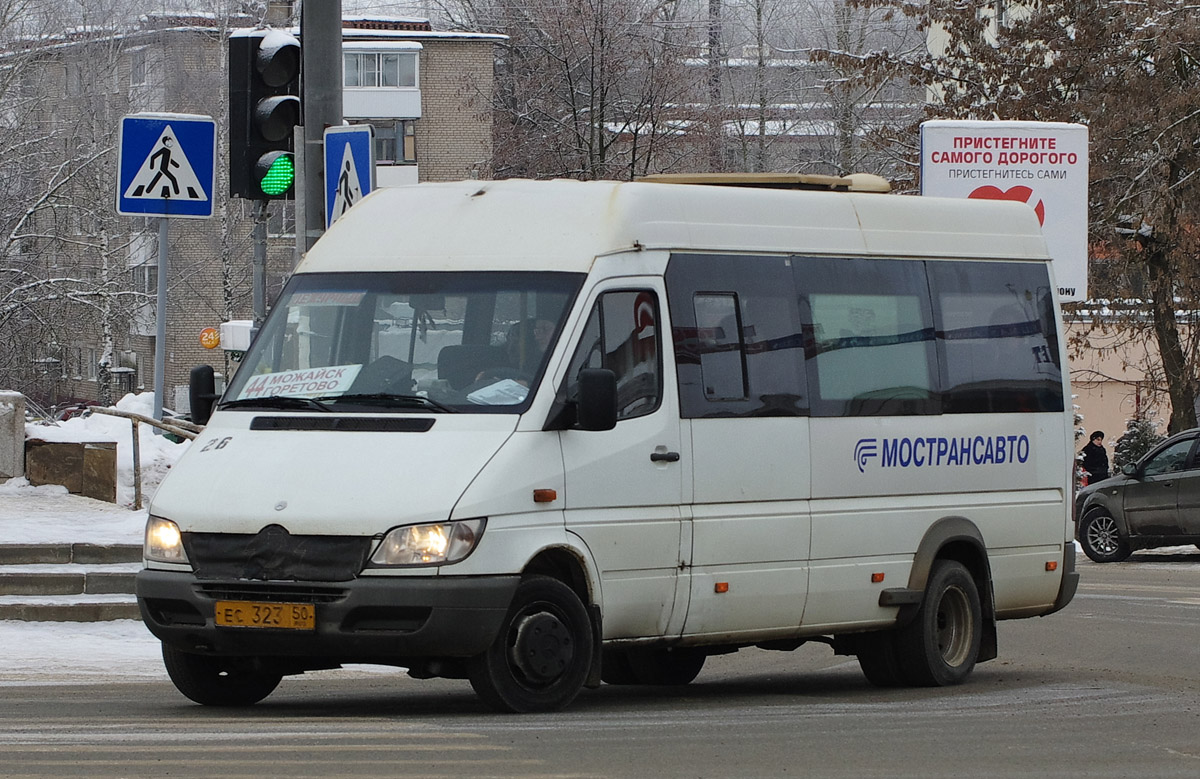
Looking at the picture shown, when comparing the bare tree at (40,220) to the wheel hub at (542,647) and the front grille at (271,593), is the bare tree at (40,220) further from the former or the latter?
the wheel hub at (542,647)

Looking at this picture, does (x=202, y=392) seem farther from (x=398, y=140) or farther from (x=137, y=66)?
(x=398, y=140)

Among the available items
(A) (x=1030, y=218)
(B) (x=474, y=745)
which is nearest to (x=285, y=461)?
(B) (x=474, y=745)

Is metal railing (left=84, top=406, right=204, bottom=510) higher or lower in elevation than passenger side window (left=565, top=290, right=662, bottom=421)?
lower

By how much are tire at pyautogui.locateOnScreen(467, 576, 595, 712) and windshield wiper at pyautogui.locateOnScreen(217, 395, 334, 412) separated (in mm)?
1278

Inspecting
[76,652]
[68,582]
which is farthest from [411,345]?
[68,582]

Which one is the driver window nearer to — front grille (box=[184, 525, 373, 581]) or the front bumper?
the front bumper

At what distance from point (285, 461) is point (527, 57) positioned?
44917mm

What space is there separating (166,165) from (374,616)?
20.0 feet

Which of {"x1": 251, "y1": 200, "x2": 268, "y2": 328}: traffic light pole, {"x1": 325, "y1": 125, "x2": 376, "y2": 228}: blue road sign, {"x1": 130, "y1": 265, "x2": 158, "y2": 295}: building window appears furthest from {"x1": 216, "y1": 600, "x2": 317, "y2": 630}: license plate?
{"x1": 130, "y1": 265, "x2": 158, "y2": 295}: building window

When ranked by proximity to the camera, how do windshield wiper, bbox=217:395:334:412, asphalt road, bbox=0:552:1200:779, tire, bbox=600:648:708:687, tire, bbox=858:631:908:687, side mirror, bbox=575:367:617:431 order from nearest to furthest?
asphalt road, bbox=0:552:1200:779, side mirror, bbox=575:367:617:431, windshield wiper, bbox=217:395:334:412, tire, bbox=858:631:908:687, tire, bbox=600:648:708:687

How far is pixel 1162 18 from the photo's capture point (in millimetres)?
32156

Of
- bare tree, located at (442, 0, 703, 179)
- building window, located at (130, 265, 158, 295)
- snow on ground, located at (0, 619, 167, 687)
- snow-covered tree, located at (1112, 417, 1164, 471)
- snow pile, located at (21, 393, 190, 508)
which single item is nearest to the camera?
snow on ground, located at (0, 619, 167, 687)

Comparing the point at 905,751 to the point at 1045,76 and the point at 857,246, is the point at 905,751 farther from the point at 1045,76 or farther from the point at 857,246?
the point at 1045,76

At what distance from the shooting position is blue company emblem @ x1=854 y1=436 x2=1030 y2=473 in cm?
1127
